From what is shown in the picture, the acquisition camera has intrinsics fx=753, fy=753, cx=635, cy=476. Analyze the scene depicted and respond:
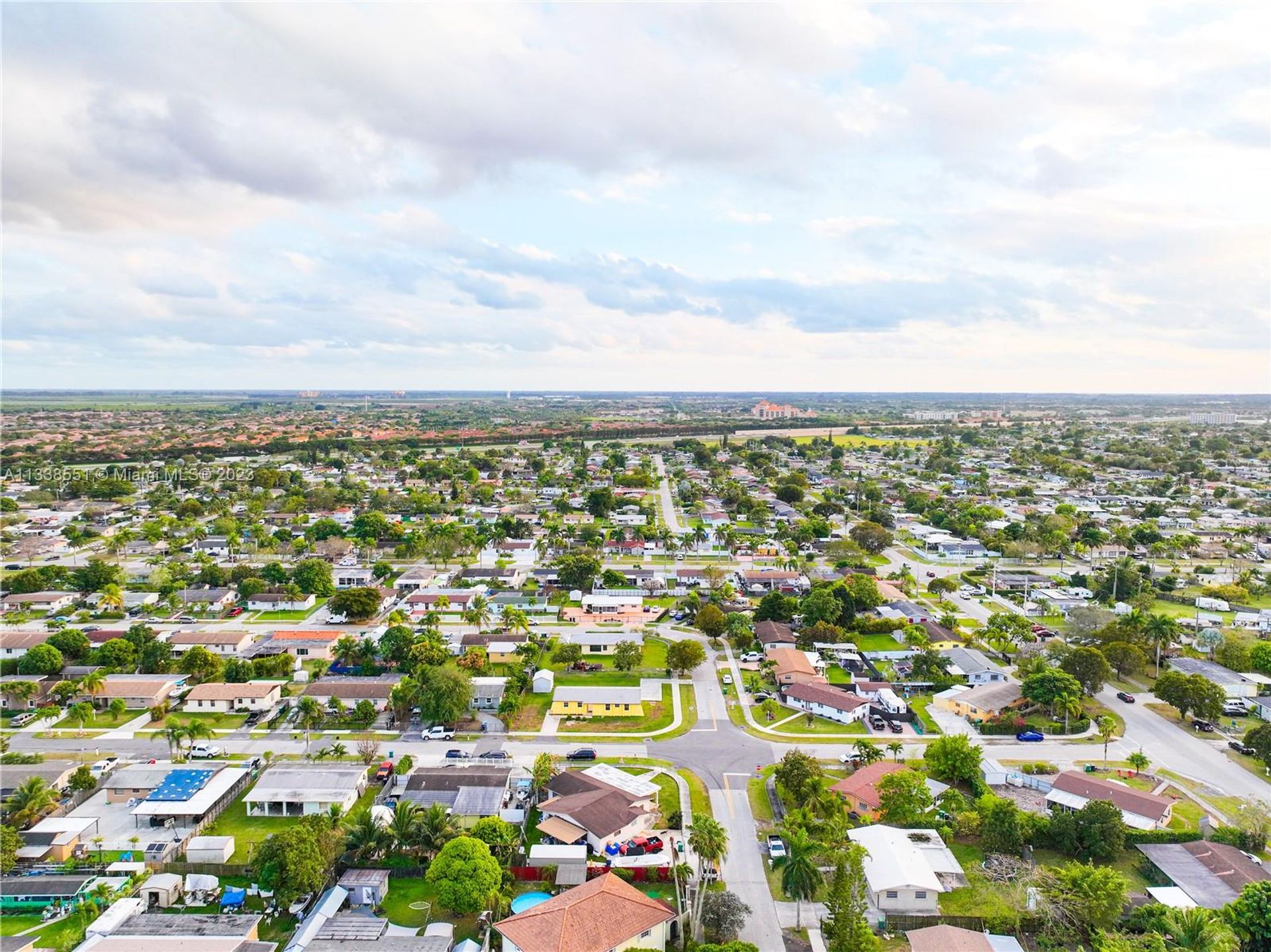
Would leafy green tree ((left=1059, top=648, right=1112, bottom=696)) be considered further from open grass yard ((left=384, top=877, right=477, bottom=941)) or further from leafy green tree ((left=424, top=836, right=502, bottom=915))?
open grass yard ((left=384, top=877, right=477, bottom=941))

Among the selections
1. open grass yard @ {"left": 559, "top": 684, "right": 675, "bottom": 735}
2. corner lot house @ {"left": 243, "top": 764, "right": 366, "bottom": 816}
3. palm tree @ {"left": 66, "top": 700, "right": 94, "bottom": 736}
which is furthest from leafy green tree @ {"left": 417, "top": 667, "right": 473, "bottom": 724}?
palm tree @ {"left": 66, "top": 700, "right": 94, "bottom": 736}

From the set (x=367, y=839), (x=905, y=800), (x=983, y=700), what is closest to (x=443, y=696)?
(x=367, y=839)

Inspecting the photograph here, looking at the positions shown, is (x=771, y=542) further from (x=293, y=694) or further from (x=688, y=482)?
(x=293, y=694)

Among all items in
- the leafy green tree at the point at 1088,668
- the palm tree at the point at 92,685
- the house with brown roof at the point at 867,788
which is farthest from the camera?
the leafy green tree at the point at 1088,668

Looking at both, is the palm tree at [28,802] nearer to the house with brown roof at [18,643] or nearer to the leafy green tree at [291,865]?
the leafy green tree at [291,865]

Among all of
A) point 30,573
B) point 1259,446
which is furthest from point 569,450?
point 1259,446

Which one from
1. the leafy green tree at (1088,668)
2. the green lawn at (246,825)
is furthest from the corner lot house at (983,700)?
the green lawn at (246,825)

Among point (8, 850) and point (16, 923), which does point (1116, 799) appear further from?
point (8, 850)
